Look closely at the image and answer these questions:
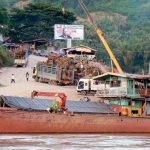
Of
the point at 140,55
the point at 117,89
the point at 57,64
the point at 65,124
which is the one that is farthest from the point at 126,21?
the point at 65,124

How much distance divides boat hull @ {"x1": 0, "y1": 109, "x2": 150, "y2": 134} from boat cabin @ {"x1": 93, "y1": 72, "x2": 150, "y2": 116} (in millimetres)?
3600

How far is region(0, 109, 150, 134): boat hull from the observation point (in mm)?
38372

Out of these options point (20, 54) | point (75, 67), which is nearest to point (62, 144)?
point (75, 67)

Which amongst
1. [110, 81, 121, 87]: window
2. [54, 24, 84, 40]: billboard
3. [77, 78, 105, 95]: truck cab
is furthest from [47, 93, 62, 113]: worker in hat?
[54, 24, 84, 40]: billboard

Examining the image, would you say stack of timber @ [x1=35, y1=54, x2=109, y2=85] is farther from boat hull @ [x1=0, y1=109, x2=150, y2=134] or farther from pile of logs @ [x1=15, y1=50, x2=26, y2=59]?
boat hull @ [x1=0, y1=109, x2=150, y2=134]

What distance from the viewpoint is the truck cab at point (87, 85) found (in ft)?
194

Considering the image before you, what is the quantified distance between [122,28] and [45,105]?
103461 mm

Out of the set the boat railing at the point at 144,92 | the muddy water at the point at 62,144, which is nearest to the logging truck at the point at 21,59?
the boat railing at the point at 144,92

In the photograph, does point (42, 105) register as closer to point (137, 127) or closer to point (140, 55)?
point (137, 127)

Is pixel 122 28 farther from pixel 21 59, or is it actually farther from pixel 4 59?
pixel 4 59

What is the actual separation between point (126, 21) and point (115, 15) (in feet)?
34.2

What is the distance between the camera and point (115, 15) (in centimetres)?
16150

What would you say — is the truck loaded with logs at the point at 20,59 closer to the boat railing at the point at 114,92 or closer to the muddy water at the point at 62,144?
the boat railing at the point at 114,92

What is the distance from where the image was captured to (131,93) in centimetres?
4947
